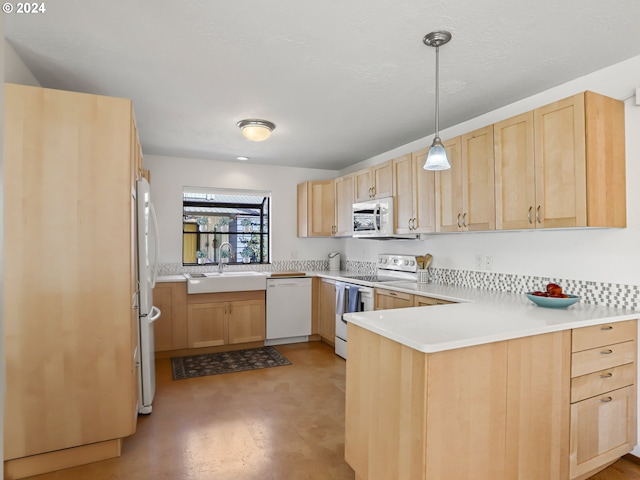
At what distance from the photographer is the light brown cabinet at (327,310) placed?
179 inches

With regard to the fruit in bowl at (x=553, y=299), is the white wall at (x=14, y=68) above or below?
above

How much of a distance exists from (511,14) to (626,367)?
2.07m

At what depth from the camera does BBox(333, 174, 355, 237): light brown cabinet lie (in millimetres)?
4719

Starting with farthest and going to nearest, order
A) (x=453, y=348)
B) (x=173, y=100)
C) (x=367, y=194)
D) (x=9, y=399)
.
Result: (x=367, y=194) < (x=173, y=100) < (x=9, y=399) < (x=453, y=348)

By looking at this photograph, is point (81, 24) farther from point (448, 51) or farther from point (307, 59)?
point (448, 51)

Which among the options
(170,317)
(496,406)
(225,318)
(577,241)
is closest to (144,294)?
(170,317)

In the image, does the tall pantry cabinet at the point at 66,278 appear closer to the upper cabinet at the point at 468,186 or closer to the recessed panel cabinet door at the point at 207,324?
the recessed panel cabinet door at the point at 207,324

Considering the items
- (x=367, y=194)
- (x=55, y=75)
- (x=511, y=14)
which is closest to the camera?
(x=511, y=14)

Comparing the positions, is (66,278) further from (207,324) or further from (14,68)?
(207,324)

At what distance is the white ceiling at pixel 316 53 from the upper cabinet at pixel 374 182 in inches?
27.5

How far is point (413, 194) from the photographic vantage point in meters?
3.60

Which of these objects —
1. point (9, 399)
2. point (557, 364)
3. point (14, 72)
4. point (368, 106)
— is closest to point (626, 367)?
point (557, 364)

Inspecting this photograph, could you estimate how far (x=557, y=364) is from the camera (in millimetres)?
1833

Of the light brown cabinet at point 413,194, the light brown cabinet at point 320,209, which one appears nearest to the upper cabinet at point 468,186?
the light brown cabinet at point 413,194
